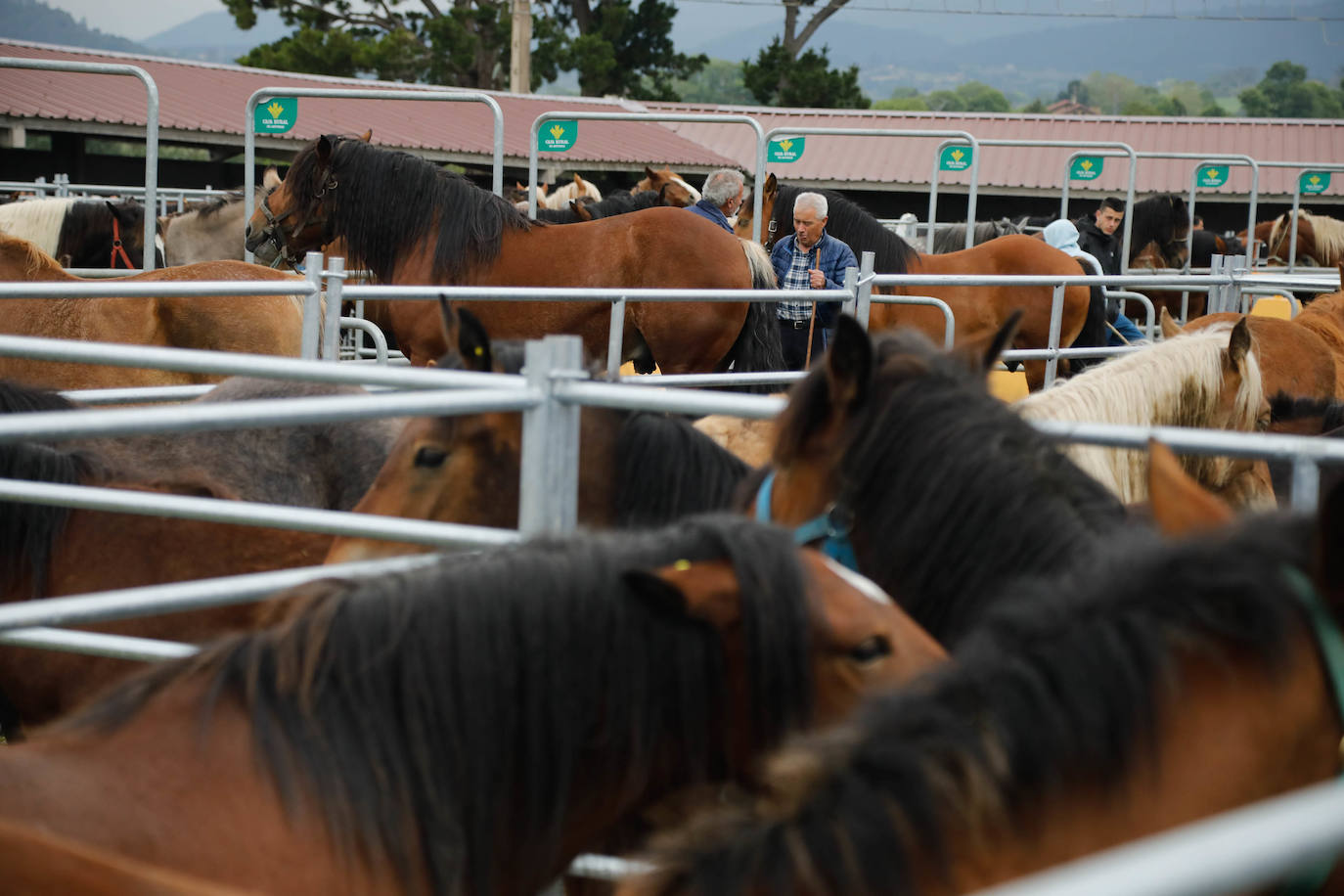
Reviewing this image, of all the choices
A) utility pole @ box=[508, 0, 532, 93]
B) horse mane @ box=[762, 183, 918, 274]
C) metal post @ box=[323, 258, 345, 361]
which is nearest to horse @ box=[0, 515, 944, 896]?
metal post @ box=[323, 258, 345, 361]

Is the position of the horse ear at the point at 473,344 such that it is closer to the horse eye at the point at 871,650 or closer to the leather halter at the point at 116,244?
the horse eye at the point at 871,650

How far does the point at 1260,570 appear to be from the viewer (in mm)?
1164

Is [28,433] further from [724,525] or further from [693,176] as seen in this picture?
[693,176]

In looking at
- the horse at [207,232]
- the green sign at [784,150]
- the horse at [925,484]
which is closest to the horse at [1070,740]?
the horse at [925,484]

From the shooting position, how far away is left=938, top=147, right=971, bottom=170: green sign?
970 cm

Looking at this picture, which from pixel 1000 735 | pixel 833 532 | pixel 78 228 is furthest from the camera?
Result: pixel 78 228

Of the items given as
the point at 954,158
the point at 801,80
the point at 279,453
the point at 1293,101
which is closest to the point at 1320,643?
the point at 279,453

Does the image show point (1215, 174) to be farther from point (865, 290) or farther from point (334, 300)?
point (334, 300)

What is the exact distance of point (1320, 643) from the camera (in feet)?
3.81

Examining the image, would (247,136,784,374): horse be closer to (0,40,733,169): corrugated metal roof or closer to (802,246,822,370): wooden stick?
(802,246,822,370): wooden stick

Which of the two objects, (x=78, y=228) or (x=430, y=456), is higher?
(x=78, y=228)

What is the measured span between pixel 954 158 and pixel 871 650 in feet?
29.4

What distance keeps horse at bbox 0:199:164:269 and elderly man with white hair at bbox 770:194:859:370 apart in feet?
19.2

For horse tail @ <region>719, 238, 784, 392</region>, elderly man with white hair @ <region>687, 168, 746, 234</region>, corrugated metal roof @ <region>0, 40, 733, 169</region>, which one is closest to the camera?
horse tail @ <region>719, 238, 784, 392</region>
